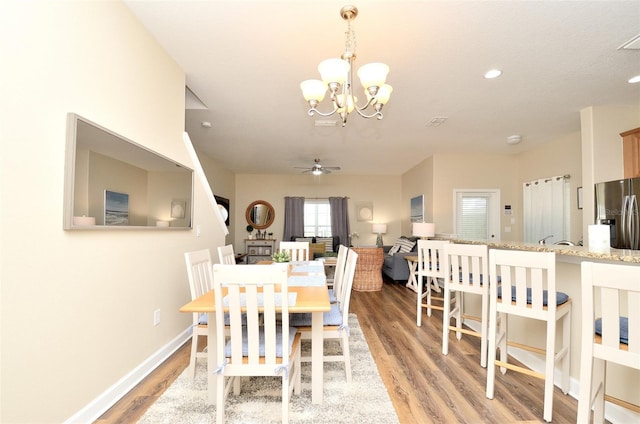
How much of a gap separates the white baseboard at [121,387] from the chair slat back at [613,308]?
2767 mm

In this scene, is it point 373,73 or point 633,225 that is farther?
point 633,225

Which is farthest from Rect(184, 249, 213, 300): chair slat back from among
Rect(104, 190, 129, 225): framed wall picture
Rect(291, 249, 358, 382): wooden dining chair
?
Rect(291, 249, 358, 382): wooden dining chair

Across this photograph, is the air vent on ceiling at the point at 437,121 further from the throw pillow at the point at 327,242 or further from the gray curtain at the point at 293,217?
the gray curtain at the point at 293,217

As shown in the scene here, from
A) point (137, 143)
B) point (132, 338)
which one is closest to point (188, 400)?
point (132, 338)

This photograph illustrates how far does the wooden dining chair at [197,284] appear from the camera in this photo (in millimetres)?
2109

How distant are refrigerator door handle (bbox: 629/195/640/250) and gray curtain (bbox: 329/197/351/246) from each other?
5511 mm

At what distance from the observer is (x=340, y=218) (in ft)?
26.4

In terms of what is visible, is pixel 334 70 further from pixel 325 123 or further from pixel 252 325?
pixel 325 123

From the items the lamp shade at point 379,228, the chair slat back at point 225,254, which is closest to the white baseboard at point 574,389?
the chair slat back at point 225,254

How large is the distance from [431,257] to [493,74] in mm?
2053

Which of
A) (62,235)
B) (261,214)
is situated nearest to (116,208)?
(62,235)

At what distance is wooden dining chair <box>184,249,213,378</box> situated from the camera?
211cm

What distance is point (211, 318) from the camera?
5.82ft

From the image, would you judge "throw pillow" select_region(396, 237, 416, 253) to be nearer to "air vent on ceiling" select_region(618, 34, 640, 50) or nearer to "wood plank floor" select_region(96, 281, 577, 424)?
"wood plank floor" select_region(96, 281, 577, 424)
